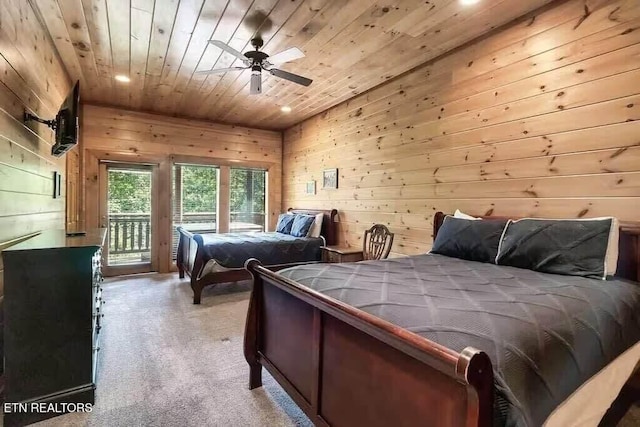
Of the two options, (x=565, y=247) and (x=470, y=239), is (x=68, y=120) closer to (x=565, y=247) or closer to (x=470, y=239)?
(x=470, y=239)

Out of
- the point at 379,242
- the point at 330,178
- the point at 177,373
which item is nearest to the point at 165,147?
the point at 330,178

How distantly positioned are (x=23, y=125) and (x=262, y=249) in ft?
8.66

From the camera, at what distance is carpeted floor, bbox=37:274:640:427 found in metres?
1.87

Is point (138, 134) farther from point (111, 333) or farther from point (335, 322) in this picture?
point (335, 322)

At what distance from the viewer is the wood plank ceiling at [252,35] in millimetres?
2512

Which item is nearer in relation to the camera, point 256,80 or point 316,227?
point 256,80

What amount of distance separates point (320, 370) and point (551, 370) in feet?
3.01

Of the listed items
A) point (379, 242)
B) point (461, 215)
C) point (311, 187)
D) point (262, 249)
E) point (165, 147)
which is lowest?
point (262, 249)

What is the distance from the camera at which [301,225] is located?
501cm

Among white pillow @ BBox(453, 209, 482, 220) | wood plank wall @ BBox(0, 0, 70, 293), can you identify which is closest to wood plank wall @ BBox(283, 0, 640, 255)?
white pillow @ BBox(453, 209, 482, 220)

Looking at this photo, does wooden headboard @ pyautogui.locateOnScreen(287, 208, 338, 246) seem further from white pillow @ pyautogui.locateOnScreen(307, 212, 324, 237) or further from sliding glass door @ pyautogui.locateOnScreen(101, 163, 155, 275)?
sliding glass door @ pyautogui.locateOnScreen(101, 163, 155, 275)

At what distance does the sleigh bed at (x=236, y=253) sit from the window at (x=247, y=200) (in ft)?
4.35

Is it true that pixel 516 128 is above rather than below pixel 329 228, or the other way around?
above

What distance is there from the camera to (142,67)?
3.64 meters
